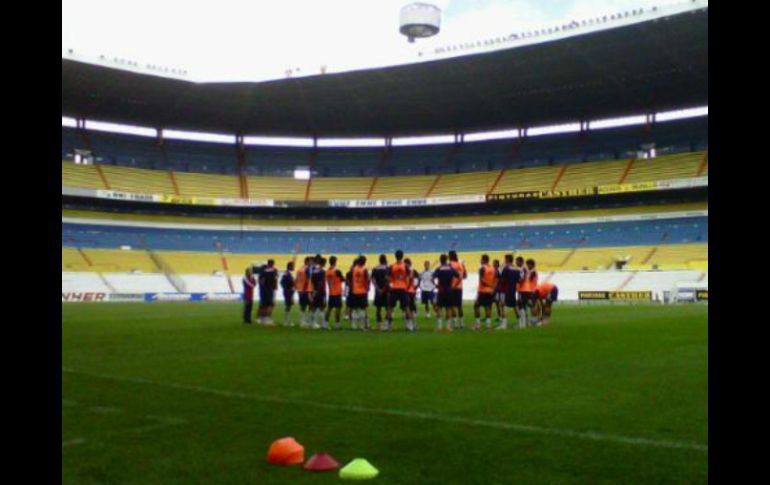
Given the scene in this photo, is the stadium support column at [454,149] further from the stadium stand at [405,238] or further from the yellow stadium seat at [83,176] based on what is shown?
the yellow stadium seat at [83,176]

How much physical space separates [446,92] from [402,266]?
34360 mm

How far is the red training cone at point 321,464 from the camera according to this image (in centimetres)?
433

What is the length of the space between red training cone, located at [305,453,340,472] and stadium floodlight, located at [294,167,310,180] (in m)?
58.2

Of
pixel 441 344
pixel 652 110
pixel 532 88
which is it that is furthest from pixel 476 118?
pixel 441 344

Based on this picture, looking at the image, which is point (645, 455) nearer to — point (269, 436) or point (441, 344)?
point (269, 436)

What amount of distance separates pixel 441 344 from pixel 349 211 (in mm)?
47872

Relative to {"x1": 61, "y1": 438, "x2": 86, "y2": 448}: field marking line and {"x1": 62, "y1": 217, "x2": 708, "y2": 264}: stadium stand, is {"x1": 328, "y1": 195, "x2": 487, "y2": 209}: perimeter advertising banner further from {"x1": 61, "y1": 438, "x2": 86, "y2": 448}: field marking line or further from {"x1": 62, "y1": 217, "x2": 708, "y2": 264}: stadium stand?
{"x1": 61, "y1": 438, "x2": 86, "y2": 448}: field marking line

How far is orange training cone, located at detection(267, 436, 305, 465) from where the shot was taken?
4.49 meters

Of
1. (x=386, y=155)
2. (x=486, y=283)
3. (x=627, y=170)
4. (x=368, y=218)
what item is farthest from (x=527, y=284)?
(x=386, y=155)

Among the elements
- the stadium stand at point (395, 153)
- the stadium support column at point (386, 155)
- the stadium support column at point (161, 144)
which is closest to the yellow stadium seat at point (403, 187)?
the stadium stand at point (395, 153)

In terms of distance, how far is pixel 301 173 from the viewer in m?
62.2

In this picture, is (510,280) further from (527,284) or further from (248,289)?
(248,289)

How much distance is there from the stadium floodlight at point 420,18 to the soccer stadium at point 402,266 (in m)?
0.24
